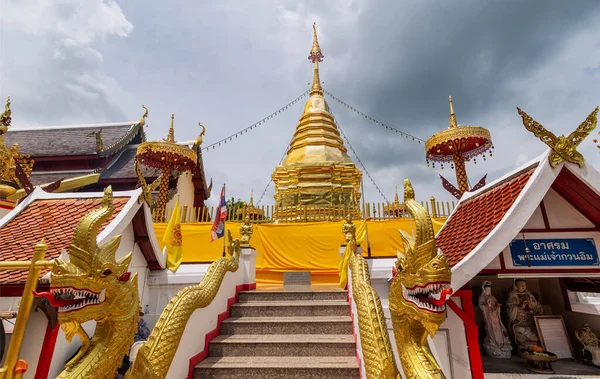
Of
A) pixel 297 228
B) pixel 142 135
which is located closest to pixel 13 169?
pixel 297 228

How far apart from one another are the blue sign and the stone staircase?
2.44 meters

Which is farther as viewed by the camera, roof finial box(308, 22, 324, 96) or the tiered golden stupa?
roof finial box(308, 22, 324, 96)

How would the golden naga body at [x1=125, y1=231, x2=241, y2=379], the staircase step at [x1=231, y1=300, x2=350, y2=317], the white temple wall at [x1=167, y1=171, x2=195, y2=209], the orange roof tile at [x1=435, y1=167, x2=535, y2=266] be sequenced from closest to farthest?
the golden naga body at [x1=125, y1=231, x2=241, y2=379], the orange roof tile at [x1=435, y1=167, x2=535, y2=266], the staircase step at [x1=231, y1=300, x2=350, y2=317], the white temple wall at [x1=167, y1=171, x2=195, y2=209]

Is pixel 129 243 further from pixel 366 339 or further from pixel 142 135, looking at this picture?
pixel 142 135

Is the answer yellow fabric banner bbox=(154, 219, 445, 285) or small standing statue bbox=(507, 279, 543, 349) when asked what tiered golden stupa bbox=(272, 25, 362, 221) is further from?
small standing statue bbox=(507, 279, 543, 349)

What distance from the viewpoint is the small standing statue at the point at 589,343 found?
370 centimetres

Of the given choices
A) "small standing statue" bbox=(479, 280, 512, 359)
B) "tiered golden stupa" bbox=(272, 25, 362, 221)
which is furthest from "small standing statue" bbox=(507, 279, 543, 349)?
"tiered golden stupa" bbox=(272, 25, 362, 221)

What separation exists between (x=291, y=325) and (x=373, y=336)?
202cm

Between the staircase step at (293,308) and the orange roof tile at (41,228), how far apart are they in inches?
104

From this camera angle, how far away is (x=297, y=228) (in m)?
10.5

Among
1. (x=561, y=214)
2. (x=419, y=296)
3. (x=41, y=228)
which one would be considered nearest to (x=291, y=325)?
(x=419, y=296)

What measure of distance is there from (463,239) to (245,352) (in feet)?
11.0

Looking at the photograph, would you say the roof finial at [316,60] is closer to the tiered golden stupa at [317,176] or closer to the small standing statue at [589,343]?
the tiered golden stupa at [317,176]

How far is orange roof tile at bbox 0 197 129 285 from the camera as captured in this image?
4004 millimetres
